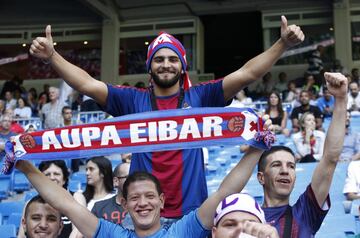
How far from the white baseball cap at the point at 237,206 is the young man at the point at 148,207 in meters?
0.12

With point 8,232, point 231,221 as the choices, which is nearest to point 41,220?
point 231,221

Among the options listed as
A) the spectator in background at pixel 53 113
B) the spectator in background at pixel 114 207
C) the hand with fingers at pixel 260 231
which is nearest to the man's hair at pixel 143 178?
the hand with fingers at pixel 260 231

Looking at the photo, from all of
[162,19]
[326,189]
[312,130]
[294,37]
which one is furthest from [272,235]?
[162,19]

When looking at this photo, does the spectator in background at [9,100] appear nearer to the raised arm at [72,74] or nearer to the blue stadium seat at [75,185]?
the blue stadium seat at [75,185]

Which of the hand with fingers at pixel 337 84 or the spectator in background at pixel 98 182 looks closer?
the hand with fingers at pixel 337 84

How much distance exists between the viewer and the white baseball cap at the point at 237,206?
255 centimetres

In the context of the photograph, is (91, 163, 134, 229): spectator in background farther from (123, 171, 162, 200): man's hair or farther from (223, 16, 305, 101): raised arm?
(223, 16, 305, 101): raised arm

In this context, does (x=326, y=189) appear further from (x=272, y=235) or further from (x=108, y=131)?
(x=108, y=131)

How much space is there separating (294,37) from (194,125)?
0.72 m

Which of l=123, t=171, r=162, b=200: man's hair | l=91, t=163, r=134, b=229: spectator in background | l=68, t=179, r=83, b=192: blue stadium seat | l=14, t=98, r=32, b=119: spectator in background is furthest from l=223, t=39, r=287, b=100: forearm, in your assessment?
l=14, t=98, r=32, b=119: spectator in background

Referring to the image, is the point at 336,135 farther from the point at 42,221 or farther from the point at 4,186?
the point at 4,186

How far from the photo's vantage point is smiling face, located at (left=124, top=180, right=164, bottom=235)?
2.83 meters

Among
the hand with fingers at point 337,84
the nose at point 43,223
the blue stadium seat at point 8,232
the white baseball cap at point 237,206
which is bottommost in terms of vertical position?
the blue stadium seat at point 8,232

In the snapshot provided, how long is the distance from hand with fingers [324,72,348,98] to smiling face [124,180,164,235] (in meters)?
1.07
